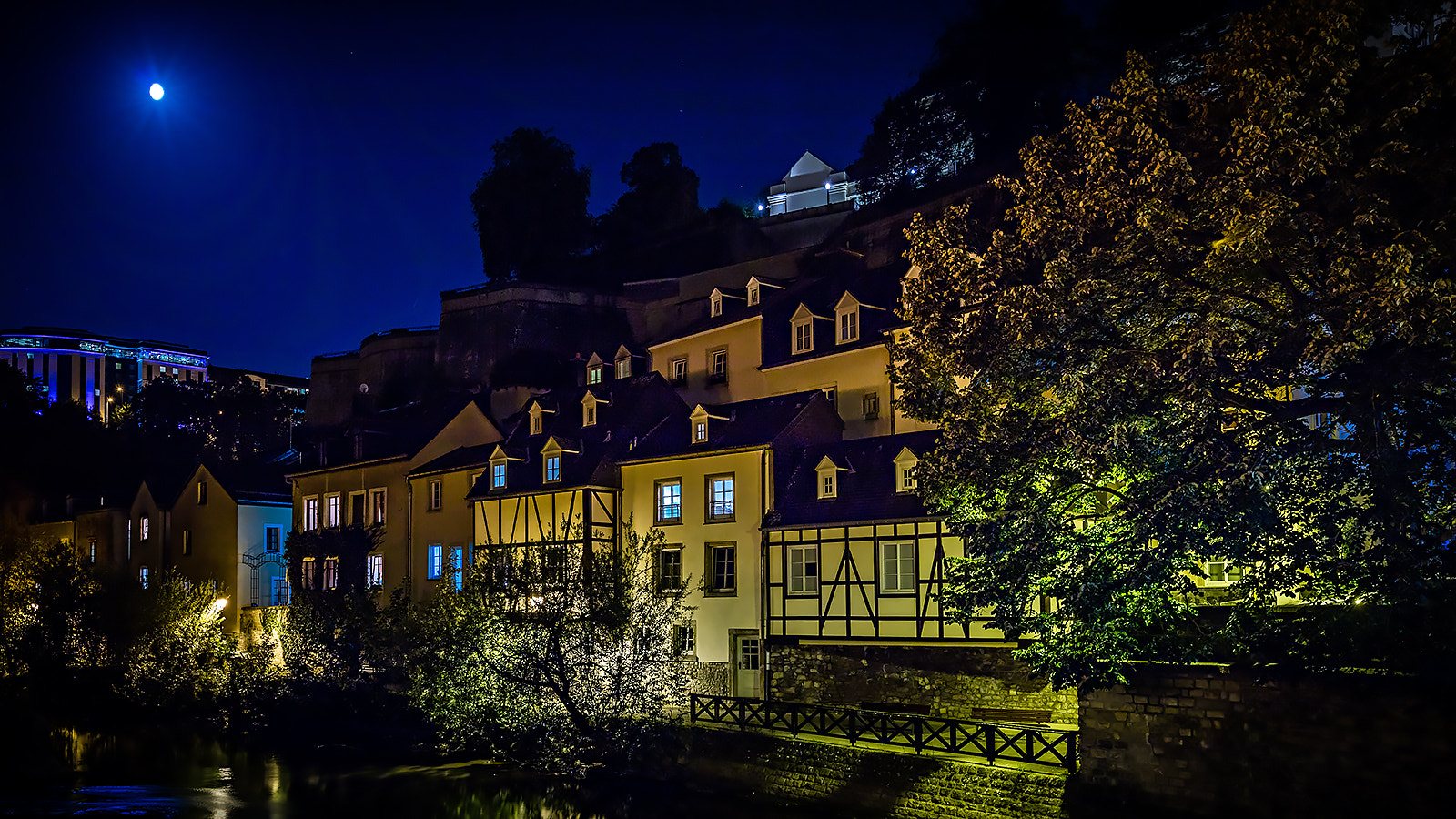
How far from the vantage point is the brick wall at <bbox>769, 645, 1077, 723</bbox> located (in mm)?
24328

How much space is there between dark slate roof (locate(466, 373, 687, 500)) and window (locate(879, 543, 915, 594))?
9673 millimetres

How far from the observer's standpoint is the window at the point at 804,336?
37.4 metres

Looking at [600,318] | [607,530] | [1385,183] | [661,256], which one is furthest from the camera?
[661,256]

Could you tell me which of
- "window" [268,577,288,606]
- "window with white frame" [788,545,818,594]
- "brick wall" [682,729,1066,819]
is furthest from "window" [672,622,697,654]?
"window" [268,577,288,606]

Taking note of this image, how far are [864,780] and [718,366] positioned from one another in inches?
863

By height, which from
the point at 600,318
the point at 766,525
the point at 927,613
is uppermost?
the point at 600,318

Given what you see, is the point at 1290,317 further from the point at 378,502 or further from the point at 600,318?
the point at 600,318

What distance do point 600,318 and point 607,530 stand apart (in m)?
32.3

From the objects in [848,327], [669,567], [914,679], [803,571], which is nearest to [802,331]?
[848,327]

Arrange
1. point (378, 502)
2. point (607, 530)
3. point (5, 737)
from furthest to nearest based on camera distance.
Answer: point (378, 502), point (607, 530), point (5, 737)

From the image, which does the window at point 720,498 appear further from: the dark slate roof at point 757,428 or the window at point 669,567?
the window at point 669,567

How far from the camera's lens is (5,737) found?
31.8 meters

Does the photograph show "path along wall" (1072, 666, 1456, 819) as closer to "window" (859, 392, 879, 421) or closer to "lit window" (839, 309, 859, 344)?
"window" (859, 392, 879, 421)

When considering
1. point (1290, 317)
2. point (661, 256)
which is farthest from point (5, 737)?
point (661, 256)
